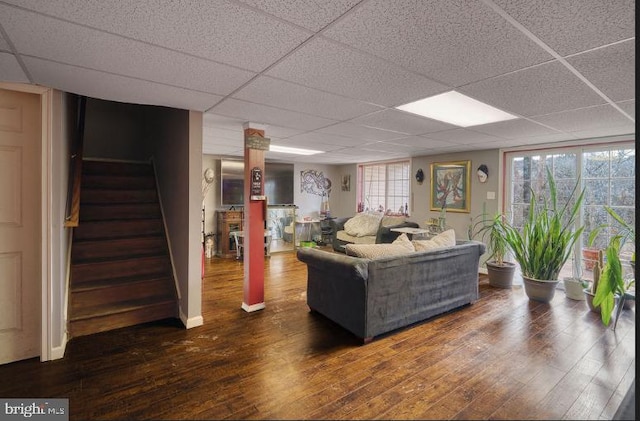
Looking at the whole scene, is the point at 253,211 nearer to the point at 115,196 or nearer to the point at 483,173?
the point at 115,196

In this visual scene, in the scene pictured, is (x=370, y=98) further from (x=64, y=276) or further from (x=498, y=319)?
(x=64, y=276)

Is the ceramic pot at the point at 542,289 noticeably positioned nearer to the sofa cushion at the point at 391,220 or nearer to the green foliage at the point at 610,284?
the green foliage at the point at 610,284

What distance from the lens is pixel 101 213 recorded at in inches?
134

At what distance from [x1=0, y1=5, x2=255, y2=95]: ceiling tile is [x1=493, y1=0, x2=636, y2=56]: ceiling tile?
1390 mm

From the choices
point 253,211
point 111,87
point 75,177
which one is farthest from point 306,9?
point 75,177

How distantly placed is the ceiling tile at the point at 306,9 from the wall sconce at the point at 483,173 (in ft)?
13.5

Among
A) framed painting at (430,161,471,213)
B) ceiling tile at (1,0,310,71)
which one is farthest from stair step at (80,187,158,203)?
framed painting at (430,161,471,213)

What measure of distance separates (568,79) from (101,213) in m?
4.26

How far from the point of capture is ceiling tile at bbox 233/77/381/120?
205 centimetres

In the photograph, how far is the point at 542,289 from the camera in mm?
3518

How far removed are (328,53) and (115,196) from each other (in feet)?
10.6

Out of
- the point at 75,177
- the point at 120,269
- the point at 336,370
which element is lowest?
the point at 336,370

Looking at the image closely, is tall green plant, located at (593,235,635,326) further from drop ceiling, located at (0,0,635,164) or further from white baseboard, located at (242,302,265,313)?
white baseboard, located at (242,302,265,313)

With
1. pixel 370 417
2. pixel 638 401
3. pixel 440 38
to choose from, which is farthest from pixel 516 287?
pixel 638 401
